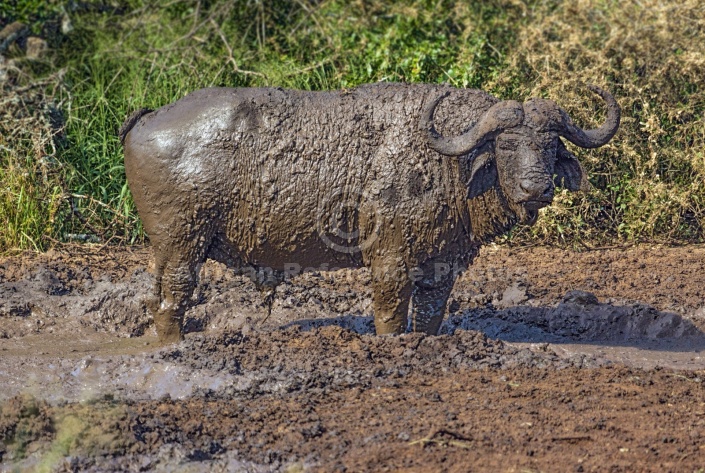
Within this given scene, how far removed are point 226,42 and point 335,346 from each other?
537 cm

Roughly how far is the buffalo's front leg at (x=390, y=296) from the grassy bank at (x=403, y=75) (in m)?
3.31

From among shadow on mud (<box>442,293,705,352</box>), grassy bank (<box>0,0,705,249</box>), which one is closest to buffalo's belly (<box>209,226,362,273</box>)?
shadow on mud (<box>442,293,705,352</box>)

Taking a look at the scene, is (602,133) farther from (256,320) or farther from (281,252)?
(256,320)

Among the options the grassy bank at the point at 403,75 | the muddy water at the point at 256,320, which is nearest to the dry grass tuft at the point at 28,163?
the grassy bank at the point at 403,75

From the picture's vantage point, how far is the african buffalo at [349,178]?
20.6 ft

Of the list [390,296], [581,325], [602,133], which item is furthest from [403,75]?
[390,296]

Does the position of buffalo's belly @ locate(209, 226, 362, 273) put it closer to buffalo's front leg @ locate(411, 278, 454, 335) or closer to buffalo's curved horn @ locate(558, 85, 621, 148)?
buffalo's front leg @ locate(411, 278, 454, 335)

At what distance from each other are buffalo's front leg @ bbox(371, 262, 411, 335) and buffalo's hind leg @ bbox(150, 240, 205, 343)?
44.4 inches

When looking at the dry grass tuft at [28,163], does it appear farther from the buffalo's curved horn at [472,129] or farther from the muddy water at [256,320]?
the buffalo's curved horn at [472,129]

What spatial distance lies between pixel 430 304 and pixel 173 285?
1639 millimetres

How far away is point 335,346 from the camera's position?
6320 mm

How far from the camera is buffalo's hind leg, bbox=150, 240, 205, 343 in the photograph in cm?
654

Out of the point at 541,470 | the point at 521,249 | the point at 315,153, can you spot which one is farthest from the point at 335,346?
the point at 521,249

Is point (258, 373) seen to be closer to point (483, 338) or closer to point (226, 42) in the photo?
point (483, 338)
